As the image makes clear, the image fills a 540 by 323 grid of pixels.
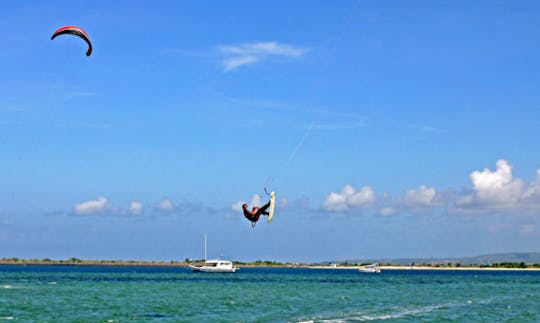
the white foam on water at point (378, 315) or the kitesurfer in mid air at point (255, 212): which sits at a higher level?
the kitesurfer in mid air at point (255, 212)

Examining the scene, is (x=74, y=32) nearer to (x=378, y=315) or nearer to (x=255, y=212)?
(x=255, y=212)

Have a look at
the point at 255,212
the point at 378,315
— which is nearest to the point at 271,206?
the point at 255,212

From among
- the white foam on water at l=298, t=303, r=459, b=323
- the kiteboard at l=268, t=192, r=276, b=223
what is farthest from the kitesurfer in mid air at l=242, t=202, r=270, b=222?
the white foam on water at l=298, t=303, r=459, b=323


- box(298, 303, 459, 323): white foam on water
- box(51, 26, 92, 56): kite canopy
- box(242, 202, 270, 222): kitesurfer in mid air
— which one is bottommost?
box(298, 303, 459, 323): white foam on water

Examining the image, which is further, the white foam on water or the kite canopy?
the white foam on water

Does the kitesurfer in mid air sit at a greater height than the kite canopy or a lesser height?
lesser

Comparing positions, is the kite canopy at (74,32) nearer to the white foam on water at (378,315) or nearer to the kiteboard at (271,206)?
the kiteboard at (271,206)

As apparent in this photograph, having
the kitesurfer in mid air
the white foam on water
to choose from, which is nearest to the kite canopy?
the kitesurfer in mid air

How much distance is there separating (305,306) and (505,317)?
13711 mm

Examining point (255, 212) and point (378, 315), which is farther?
point (378, 315)

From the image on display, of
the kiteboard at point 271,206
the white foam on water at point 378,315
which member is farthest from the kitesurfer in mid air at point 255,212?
the white foam on water at point 378,315

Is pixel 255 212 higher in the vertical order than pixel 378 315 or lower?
higher

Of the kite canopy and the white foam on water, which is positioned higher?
the kite canopy

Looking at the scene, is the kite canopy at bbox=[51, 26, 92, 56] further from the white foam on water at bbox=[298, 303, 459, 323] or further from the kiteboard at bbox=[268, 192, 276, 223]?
the white foam on water at bbox=[298, 303, 459, 323]
